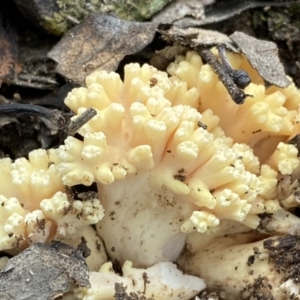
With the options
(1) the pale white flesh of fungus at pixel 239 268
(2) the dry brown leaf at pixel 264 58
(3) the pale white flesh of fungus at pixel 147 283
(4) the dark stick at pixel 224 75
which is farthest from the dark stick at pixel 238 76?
(3) the pale white flesh of fungus at pixel 147 283

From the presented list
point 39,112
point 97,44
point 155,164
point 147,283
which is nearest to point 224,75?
point 155,164

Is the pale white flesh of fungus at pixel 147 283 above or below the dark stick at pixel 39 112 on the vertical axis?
below

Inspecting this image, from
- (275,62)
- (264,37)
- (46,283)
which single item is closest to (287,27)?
(264,37)

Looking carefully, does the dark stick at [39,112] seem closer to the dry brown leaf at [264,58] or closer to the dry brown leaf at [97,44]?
the dry brown leaf at [97,44]

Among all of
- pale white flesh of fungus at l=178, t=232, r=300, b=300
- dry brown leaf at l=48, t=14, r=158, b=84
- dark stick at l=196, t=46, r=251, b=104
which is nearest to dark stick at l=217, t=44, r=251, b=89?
dark stick at l=196, t=46, r=251, b=104

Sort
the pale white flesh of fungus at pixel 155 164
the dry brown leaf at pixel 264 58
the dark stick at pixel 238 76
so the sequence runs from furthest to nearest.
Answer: the dry brown leaf at pixel 264 58, the dark stick at pixel 238 76, the pale white flesh of fungus at pixel 155 164

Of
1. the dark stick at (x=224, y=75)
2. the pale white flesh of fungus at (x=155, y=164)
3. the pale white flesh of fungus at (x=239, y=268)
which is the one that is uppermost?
the dark stick at (x=224, y=75)

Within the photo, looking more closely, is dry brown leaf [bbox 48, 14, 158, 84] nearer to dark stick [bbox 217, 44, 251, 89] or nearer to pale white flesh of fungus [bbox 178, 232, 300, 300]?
dark stick [bbox 217, 44, 251, 89]

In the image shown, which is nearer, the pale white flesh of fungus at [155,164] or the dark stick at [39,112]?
the pale white flesh of fungus at [155,164]

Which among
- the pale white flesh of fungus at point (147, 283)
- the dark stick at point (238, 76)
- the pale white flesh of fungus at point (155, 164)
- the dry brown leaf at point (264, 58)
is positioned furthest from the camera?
the dry brown leaf at point (264, 58)

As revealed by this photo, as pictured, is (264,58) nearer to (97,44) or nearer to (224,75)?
(224,75)
